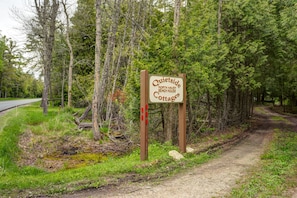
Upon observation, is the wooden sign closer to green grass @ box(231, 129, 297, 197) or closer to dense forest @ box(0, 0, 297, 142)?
dense forest @ box(0, 0, 297, 142)

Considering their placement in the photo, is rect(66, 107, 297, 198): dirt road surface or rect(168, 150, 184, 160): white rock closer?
rect(66, 107, 297, 198): dirt road surface

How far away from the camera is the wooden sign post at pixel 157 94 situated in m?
6.92

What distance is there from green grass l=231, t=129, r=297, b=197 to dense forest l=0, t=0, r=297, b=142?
307cm

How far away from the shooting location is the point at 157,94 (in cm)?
725

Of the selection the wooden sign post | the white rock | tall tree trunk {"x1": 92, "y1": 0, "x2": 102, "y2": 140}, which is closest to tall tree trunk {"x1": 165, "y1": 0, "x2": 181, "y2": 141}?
the wooden sign post

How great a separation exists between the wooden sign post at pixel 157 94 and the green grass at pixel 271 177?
233 centimetres

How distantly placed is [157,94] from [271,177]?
3.25 metres

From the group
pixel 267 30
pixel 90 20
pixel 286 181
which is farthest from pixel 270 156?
pixel 90 20

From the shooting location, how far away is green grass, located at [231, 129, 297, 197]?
15.9ft

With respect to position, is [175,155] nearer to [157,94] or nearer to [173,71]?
[157,94]

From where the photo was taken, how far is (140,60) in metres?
8.84

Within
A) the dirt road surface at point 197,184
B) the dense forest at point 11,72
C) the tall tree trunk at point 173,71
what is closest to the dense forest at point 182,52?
the tall tree trunk at point 173,71

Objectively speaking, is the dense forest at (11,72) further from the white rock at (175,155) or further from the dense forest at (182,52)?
the white rock at (175,155)

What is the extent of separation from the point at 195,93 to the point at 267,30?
24.8 feet
